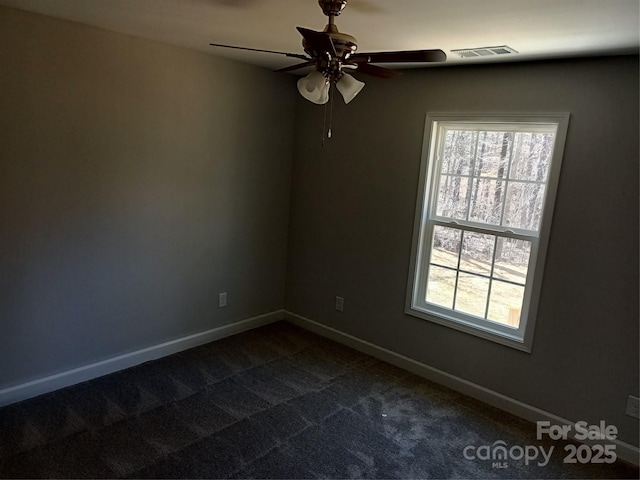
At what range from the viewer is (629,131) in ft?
8.24

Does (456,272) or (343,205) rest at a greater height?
(343,205)

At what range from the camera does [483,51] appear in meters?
2.62

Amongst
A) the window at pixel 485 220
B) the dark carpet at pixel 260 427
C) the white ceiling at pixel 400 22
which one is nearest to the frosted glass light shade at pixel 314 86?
the white ceiling at pixel 400 22

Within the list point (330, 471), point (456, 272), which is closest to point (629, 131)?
point (456, 272)

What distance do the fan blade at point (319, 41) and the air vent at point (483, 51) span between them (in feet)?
4.16

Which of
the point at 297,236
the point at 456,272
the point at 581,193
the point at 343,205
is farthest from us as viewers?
the point at 297,236

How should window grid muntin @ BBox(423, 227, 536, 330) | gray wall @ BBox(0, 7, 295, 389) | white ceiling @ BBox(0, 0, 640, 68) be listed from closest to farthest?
white ceiling @ BBox(0, 0, 640, 68) → gray wall @ BBox(0, 7, 295, 389) → window grid muntin @ BBox(423, 227, 536, 330)

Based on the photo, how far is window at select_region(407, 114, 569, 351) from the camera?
291cm

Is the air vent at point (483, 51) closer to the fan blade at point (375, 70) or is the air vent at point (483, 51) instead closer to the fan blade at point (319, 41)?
the fan blade at point (375, 70)

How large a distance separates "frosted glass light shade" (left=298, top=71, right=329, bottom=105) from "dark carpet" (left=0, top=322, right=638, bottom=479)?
6.24 feet

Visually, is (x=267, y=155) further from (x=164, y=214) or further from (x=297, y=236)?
(x=164, y=214)

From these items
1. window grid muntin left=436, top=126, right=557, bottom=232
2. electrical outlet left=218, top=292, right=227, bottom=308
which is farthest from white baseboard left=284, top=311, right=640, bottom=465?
window grid muntin left=436, top=126, right=557, bottom=232

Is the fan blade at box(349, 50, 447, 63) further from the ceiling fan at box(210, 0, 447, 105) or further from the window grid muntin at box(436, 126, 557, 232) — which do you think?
the window grid muntin at box(436, 126, 557, 232)

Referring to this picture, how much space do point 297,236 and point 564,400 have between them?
2482mm
